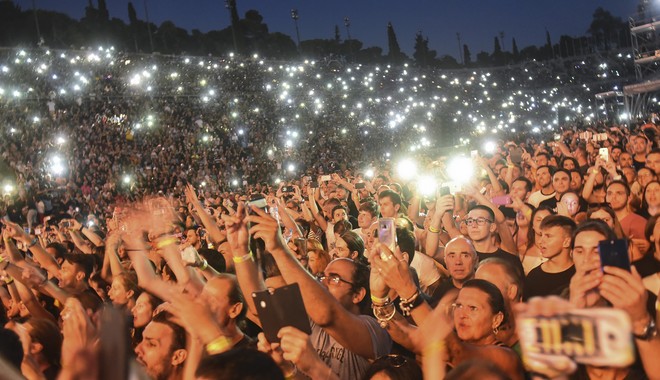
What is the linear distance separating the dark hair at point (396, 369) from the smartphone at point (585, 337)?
3.91 feet

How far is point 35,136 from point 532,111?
69.1 m

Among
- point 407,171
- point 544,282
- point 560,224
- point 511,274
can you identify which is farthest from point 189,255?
point 407,171

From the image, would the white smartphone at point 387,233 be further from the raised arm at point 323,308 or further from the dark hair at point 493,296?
the raised arm at point 323,308

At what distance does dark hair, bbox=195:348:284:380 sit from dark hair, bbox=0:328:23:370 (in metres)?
1.31

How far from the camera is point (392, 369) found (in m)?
2.97

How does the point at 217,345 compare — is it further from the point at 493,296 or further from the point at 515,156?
the point at 515,156

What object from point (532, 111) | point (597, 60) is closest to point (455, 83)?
point (532, 111)

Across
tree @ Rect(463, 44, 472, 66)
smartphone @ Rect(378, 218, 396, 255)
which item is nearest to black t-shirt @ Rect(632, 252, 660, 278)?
smartphone @ Rect(378, 218, 396, 255)

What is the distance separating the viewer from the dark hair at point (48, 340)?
4020 mm

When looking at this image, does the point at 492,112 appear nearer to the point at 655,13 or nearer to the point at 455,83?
the point at 455,83

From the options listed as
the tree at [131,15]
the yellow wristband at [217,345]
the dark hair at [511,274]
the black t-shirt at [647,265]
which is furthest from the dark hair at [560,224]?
the tree at [131,15]

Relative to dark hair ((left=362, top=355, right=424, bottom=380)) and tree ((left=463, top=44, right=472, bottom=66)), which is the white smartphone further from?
tree ((left=463, top=44, right=472, bottom=66))

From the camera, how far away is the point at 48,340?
4043 millimetres

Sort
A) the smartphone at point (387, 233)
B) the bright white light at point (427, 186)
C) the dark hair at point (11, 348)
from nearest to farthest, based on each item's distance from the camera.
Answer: the dark hair at point (11, 348), the smartphone at point (387, 233), the bright white light at point (427, 186)
